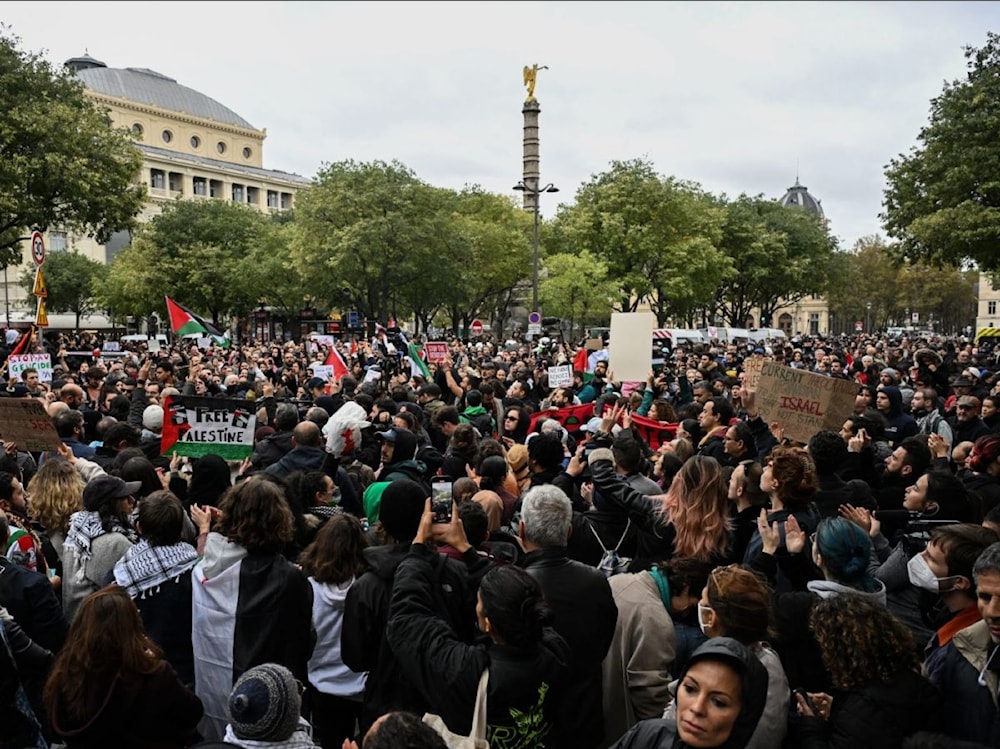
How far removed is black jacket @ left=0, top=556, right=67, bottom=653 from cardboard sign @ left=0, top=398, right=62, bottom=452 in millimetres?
3590

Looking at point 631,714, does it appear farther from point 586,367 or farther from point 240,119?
point 240,119

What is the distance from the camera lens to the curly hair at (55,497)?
202 inches

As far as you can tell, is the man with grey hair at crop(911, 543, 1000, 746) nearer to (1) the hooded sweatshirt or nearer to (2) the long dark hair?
(2) the long dark hair

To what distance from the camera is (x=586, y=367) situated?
16141mm

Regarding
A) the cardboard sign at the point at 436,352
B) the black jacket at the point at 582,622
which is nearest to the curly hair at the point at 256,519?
the black jacket at the point at 582,622

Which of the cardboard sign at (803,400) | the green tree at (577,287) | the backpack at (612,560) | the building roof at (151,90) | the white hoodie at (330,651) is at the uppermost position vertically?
the building roof at (151,90)

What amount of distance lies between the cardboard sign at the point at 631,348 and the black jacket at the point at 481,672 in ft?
32.9

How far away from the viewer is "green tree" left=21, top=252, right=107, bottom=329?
67.9 meters

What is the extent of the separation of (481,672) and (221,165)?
103241 mm

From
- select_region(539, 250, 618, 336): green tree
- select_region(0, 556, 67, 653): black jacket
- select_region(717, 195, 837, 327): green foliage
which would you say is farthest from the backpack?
select_region(717, 195, 837, 327): green foliage

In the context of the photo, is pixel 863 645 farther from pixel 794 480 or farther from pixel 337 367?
pixel 337 367

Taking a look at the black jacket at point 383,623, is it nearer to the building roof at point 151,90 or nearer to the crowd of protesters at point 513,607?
the crowd of protesters at point 513,607

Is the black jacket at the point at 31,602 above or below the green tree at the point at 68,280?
below

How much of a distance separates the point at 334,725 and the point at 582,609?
5.56ft
